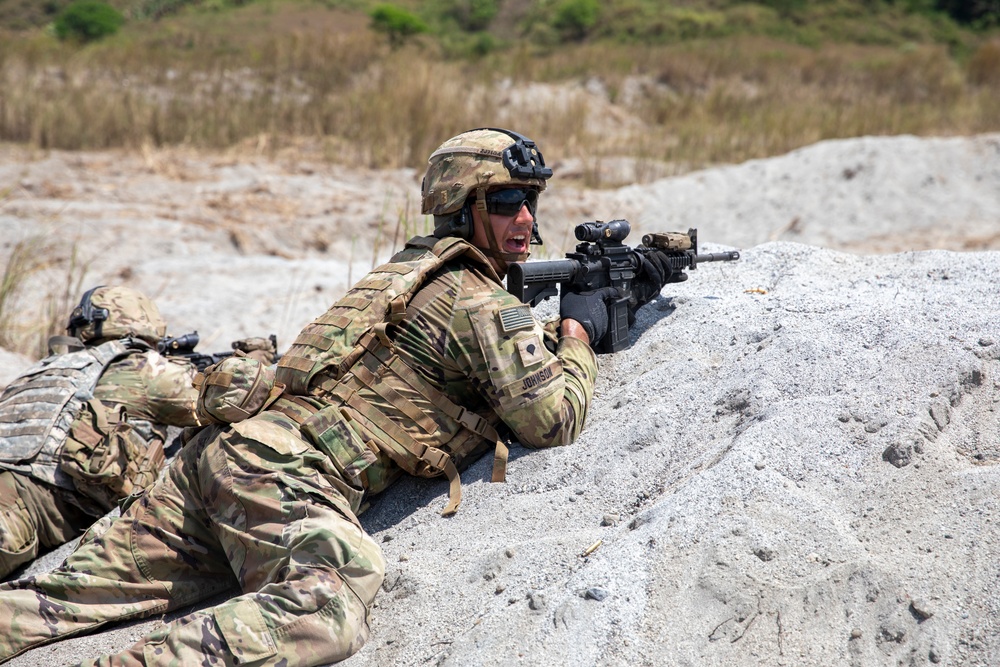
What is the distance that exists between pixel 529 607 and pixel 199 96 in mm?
11736

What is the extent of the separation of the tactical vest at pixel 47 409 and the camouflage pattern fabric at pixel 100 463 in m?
0.01

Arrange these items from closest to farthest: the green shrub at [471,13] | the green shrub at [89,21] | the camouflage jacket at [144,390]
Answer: the camouflage jacket at [144,390]
the green shrub at [89,21]
the green shrub at [471,13]

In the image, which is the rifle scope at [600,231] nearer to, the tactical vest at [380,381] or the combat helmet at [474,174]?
the combat helmet at [474,174]

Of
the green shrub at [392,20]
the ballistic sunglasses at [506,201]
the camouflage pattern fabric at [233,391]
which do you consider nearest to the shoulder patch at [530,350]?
the ballistic sunglasses at [506,201]

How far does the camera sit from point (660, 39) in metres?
26.7

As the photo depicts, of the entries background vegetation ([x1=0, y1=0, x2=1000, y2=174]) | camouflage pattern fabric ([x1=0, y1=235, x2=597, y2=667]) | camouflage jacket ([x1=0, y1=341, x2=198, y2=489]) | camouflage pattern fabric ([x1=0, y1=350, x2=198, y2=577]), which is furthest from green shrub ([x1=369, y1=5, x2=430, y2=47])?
camouflage pattern fabric ([x1=0, y1=235, x2=597, y2=667])

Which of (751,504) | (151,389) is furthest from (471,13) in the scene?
(751,504)

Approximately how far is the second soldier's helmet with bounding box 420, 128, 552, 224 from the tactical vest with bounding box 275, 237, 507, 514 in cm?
23

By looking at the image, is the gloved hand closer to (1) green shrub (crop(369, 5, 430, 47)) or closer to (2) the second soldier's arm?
(2) the second soldier's arm

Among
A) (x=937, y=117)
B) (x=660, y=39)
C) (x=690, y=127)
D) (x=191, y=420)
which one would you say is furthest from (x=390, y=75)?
(x=660, y=39)

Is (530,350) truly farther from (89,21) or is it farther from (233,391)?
(89,21)

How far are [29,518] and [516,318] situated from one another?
2492 millimetres

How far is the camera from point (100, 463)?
4.16 meters

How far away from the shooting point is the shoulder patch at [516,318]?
10.7 feet
